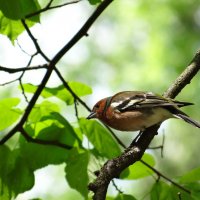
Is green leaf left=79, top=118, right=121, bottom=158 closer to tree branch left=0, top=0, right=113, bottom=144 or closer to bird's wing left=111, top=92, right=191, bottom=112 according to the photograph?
tree branch left=0, top=0, right=113, bottom=144

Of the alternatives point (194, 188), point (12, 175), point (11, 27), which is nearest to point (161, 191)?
point (194, 188)

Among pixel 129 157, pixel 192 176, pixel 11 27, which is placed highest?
pixel 11 27

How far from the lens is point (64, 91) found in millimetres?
3725

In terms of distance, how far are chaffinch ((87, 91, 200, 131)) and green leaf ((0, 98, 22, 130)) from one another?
0.78m

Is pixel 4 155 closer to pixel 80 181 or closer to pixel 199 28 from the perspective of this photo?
pixel 80 181

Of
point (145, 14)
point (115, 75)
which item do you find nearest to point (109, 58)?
point (115, 75)

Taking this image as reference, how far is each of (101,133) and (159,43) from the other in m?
11.3

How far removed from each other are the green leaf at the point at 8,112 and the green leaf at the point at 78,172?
546 millimetres

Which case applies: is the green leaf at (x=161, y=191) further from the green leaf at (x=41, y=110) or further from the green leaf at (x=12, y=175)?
the green leaf at (x=41, y=110)

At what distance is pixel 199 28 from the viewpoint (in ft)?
51.8

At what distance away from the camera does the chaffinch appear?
421cm

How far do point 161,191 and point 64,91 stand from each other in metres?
1.04

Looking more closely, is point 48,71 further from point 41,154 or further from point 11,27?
point 41,154

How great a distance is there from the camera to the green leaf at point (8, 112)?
136 inches
